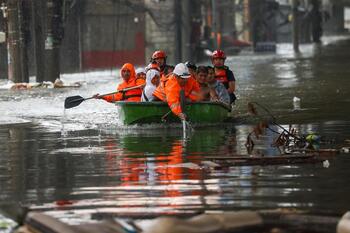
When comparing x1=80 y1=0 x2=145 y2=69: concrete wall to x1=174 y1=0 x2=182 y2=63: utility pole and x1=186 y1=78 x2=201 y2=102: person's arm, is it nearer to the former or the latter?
x1=174 y1=0 x2=182 y2=63: utility pole

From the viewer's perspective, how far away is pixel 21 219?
10.4m

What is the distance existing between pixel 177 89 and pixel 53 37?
18915 mm

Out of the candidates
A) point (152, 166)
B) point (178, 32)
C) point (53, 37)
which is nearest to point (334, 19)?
point (178, 32)

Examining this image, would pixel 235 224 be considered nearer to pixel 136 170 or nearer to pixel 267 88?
pixel 136 170

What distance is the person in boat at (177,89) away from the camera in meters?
19.8

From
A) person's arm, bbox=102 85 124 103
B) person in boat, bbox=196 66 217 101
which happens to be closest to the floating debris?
person in boat, bbox=196 66 217 101

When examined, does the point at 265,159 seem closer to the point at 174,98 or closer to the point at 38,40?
the point at 174,98

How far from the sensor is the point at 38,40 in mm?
40094

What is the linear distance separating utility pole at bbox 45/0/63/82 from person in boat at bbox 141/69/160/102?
1623 cm

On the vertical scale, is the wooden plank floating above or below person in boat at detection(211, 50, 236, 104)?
below

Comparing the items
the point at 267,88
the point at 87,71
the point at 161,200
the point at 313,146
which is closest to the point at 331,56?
the point at 87,71

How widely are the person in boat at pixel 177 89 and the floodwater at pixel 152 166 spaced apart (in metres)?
0.49

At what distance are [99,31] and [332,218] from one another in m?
46.9

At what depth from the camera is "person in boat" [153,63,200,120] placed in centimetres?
1984
